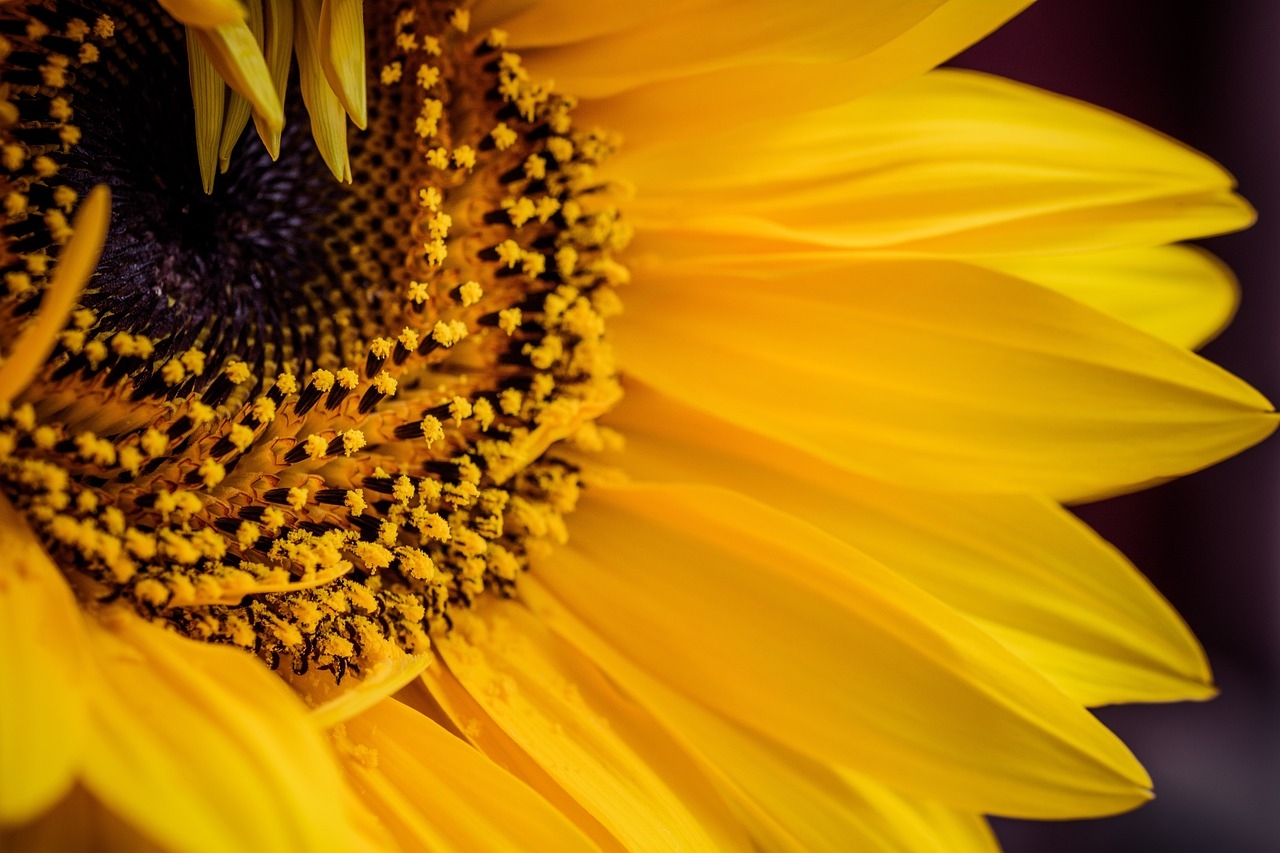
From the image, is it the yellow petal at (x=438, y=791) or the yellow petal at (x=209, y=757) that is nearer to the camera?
the yellow petal at (x=209, y=757)

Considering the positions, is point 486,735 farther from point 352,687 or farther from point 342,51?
point 342,51

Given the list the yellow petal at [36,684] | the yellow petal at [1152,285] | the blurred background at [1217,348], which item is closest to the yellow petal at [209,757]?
the yellow petal at [36,684]

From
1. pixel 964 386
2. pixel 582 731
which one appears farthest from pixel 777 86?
pixel 582 731

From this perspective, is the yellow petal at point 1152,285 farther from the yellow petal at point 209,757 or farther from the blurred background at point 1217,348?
the blurred background at point 1217,348

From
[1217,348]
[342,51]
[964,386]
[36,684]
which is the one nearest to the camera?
[36,684]

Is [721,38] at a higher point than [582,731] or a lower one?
higher

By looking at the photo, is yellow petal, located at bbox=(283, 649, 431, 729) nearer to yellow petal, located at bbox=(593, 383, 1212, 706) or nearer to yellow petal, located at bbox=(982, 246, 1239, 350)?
yellow petal, located at bbox=(593, 383, 1212, 706)

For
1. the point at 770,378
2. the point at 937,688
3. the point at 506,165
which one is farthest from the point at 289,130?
the point at 937,688
